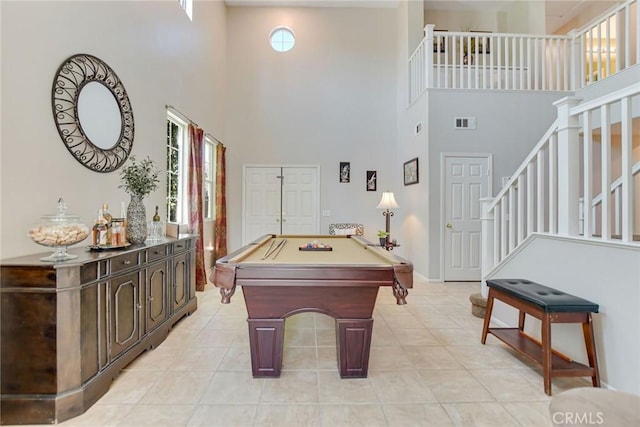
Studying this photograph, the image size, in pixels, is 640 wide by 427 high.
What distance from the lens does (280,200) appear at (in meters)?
6.88

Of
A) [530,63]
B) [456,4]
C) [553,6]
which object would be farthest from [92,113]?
[553,6]

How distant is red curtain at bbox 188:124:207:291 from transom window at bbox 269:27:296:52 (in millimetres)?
3147

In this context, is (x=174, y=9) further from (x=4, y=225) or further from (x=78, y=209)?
(x=4, y=225)

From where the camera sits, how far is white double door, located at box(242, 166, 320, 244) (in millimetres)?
6855

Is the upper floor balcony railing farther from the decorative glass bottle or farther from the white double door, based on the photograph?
the decorative glass bottle

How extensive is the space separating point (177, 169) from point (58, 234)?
9.63 feet

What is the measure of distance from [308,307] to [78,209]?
198 centimetres

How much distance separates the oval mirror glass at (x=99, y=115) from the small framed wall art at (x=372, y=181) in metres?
4.83

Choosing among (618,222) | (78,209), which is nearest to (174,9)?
(78,209)

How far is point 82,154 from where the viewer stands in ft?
8.34

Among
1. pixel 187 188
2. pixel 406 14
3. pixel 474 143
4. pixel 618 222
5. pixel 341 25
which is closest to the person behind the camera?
pixel 618 222

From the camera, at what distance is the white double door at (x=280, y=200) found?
6855 millimetres

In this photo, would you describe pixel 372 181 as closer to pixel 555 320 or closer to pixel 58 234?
pixel 555 320

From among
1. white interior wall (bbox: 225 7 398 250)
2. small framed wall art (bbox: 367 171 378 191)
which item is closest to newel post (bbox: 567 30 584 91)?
white interior wall (bbox: 225 7 398 250)
